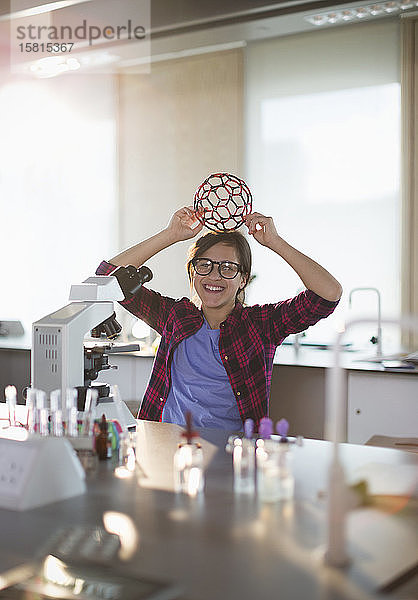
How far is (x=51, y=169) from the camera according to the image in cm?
577

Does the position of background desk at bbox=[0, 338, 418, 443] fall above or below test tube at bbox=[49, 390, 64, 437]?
below

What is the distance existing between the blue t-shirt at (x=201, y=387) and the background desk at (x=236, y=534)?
741 millimetres

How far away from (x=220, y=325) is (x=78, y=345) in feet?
2.55

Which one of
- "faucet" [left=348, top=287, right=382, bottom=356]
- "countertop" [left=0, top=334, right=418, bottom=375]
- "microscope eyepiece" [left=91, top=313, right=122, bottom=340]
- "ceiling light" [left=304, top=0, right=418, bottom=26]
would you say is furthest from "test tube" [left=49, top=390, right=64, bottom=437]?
"ceiling light" [left=304, top=0, right=418, bottom=26]

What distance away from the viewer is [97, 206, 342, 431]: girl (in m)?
2.46

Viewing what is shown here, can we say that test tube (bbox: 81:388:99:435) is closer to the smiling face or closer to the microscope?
the microscope

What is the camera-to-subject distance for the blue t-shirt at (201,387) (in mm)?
2416

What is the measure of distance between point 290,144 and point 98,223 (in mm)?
1601

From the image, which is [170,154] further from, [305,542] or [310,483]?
[305,542]

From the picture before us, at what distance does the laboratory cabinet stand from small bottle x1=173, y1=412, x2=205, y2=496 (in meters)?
1.94

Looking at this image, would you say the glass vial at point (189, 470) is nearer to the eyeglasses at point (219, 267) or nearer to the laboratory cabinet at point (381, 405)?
the eyeglasses at point (219, 267)

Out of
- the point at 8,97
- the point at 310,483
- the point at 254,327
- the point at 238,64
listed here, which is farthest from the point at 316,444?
the point at 8,97

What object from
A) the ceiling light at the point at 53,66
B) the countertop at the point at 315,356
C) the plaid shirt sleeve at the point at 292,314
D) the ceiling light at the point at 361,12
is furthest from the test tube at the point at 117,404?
the ceiling light at the point at 53,66

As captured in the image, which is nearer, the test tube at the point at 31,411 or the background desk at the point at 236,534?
the background desk at the point at 236,534
